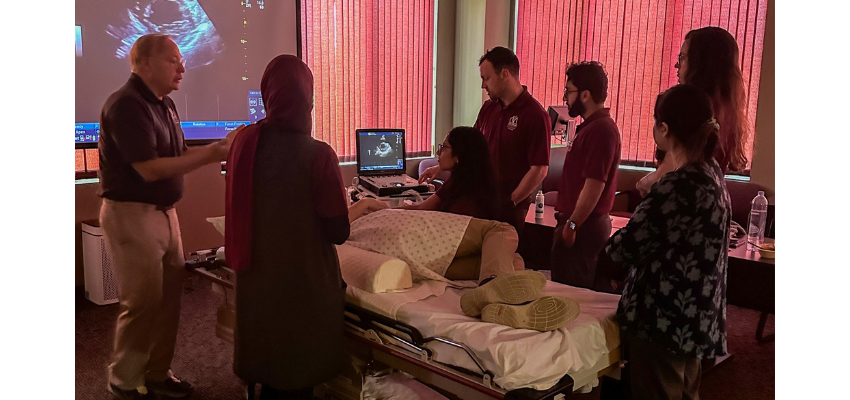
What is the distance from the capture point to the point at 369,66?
5105 mm

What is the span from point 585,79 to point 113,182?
1965mm

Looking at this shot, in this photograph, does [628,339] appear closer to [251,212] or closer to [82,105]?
[251,212]

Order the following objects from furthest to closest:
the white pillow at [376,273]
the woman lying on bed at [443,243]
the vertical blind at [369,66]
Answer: the vertical blind at [369,66], the woman lying on bed at [443,243], the white pillow at [376,273]

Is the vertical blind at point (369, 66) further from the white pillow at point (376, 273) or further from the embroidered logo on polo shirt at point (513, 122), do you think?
the white pillow at point (376, 273)

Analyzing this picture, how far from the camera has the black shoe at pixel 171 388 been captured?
7.98ft

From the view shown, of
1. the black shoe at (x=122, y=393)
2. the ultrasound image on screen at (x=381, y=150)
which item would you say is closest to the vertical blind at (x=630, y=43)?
the ultrasound image on screen at (x=381, y=150)

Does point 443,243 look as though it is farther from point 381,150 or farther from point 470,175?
point 381,150

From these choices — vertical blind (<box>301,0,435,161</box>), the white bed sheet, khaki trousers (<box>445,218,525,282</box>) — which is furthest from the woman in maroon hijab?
vertical blind (<box>301,0,435,161</box>)

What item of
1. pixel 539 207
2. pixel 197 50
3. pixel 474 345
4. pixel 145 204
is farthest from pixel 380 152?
pixel 474 345

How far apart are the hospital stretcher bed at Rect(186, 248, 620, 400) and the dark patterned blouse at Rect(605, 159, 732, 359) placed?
0.57 feet

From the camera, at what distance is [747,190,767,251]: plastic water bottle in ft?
9.53

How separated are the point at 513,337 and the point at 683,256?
0.52 meters

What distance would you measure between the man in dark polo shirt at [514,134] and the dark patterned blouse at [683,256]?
3.65 ft

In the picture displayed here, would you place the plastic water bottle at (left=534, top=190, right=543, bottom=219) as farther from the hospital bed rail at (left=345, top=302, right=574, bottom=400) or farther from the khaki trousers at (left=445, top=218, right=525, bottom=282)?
the hospital bed rail at (left=345, top=302, right=574, bottom=400)
